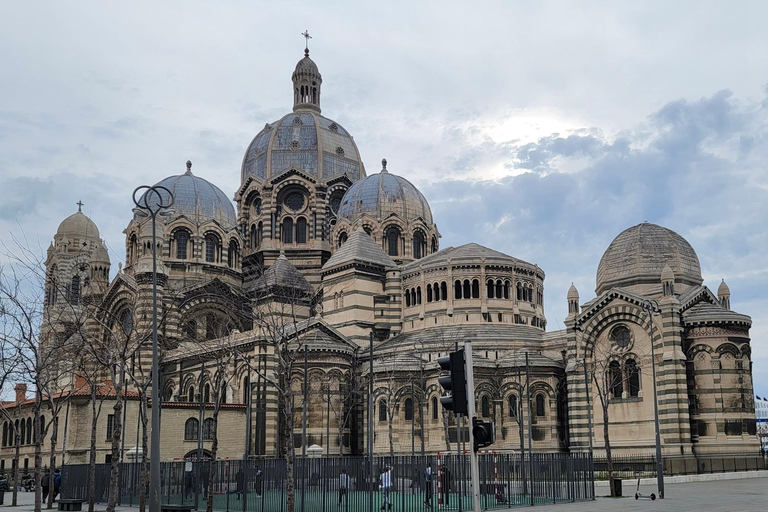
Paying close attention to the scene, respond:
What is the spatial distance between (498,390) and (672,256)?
14659 millimetres

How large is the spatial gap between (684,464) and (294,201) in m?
44.8

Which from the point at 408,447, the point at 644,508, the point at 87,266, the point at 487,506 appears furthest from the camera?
the point at 87,266

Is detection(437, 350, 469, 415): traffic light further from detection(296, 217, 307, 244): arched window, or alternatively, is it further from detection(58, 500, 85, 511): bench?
detection(296, 217, 307, 244): arched window

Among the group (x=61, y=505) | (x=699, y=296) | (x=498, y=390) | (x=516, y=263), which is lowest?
(x=61, y=505)

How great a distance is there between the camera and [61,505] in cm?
3525

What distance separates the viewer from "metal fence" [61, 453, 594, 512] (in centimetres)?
2956

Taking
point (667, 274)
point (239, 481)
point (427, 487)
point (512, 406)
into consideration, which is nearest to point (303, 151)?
point (512, 406)

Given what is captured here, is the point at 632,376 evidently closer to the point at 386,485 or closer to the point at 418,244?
the point at 418,244

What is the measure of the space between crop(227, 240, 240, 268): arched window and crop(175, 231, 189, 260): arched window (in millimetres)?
4131

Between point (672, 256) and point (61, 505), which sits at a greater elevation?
point (672, 256)

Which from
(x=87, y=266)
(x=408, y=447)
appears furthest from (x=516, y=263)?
(x=87, y=266)

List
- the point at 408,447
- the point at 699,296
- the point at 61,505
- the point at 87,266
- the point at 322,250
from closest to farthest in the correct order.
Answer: the point at 61,505 → the point at 699,296 → the point at 408,447 → the point at 322,250 → the point at 87,266

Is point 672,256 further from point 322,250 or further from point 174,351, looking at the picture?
point 174,351

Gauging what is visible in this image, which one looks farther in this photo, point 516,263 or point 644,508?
point 516,263
